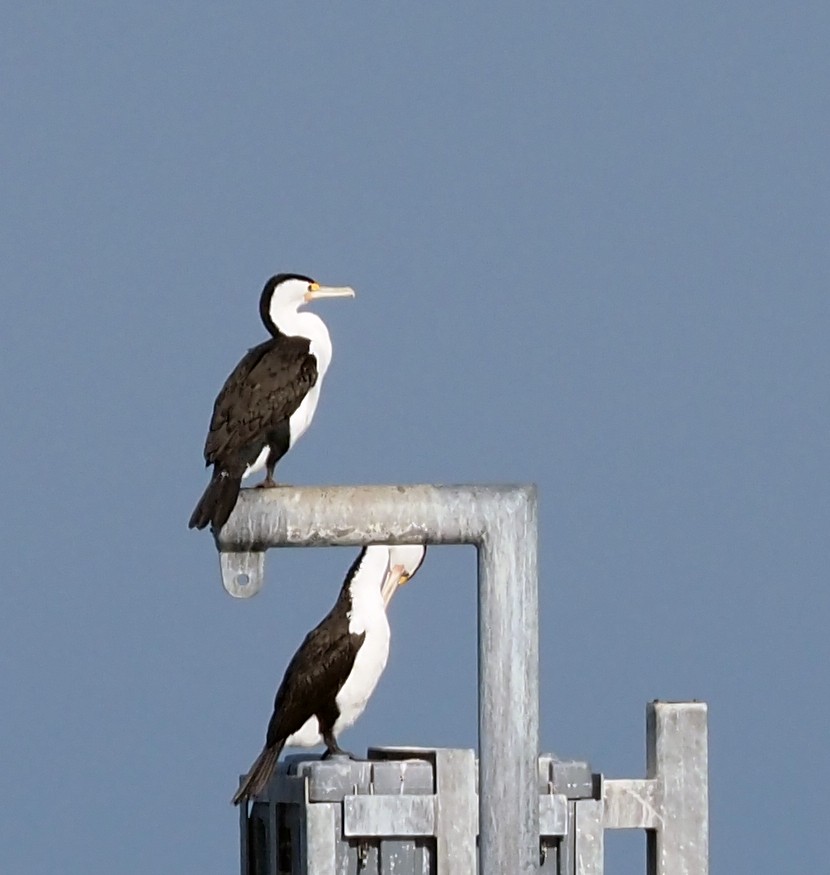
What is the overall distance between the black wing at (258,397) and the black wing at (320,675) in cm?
111

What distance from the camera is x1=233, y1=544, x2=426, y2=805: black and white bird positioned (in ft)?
35.1

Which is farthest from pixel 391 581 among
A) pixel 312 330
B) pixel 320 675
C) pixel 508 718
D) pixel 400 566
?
pixel 508 718

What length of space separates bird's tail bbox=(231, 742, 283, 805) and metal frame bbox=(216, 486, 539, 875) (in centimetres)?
159

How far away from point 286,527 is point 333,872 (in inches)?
48.8

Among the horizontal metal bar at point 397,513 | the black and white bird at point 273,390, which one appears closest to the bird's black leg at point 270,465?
the black and white bird at point 273,390

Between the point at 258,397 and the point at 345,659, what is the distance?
132 cm

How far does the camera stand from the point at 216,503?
29.1ft

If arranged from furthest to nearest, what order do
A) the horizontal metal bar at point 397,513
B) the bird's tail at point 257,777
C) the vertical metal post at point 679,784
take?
the bird's tail at point 257,777 → the vertical metal post at point 679,784 → the horizontal metal bar at point 397,513

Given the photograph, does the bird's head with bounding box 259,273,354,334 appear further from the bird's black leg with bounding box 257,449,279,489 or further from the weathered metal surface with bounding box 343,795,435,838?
the weathered metal surface with bounding box 343,795,435,838

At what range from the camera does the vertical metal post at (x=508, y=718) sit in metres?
8.05

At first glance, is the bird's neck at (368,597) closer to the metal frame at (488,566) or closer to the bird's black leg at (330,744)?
the bird's black leg at (330,744)

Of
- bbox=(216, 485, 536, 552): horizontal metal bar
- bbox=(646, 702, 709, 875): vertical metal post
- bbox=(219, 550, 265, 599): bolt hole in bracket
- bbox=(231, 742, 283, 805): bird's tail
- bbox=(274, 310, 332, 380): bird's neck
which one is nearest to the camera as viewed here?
bbox=(216, 485, 536, 552): horizontal metal bar

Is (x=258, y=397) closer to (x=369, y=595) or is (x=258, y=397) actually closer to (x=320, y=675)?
(x=369, y=595)

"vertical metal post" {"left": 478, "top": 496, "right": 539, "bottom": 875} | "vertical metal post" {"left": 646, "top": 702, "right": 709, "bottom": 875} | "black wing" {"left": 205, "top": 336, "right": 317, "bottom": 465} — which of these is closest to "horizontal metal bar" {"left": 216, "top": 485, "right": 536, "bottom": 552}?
"vertical metal post" {"left": 478, "top": 496, "right": 539, "bottom": 875}
